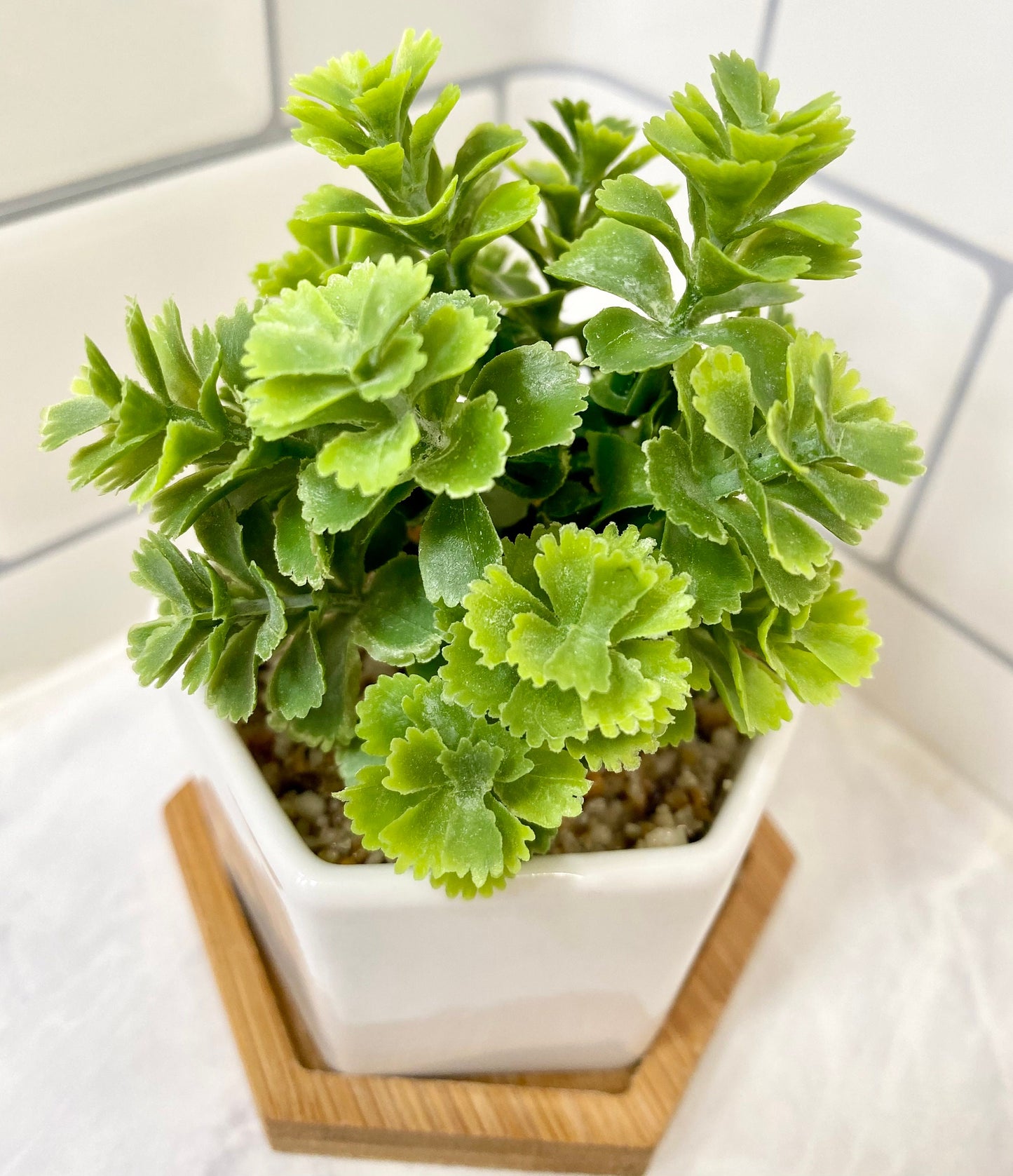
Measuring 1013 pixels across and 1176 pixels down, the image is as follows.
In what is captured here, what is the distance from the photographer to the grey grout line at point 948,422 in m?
0.36

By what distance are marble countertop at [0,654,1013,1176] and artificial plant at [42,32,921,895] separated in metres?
0.19

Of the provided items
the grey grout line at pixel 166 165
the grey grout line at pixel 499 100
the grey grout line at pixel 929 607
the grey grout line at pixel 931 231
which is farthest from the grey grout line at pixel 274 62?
the grey grout line at pixel 929 607

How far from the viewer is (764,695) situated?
24 cm

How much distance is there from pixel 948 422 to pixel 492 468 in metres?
A: 0.27

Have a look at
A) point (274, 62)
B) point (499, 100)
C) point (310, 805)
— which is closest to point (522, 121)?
point (499, 100)

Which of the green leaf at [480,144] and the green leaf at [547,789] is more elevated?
the green leaf at [480,144]

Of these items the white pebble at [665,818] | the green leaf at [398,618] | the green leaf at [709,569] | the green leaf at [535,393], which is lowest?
the white pebble at [665,818]

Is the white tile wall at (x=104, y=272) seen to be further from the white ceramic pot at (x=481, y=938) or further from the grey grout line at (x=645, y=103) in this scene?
the white ceramic pot at (x=481, y=938)

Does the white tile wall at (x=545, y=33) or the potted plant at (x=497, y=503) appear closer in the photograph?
the potted plant at (x=497, y=503)

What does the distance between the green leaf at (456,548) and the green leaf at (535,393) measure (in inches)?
0.7

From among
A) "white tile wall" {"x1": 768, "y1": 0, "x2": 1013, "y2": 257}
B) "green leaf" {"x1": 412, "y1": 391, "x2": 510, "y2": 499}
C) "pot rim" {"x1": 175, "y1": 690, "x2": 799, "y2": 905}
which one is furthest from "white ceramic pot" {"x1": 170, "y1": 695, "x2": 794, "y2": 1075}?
"white tile wall" {"x1": 768, "y1": 0, "x2": 1013, "y2": 257}

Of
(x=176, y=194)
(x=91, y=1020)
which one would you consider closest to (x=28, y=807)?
(x=91, y=1020)

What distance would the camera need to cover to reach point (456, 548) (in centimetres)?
22

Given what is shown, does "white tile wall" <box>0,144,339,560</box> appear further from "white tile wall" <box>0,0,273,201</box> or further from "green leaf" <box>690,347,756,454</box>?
"green leaf" <box>690,347,756,454</box>
